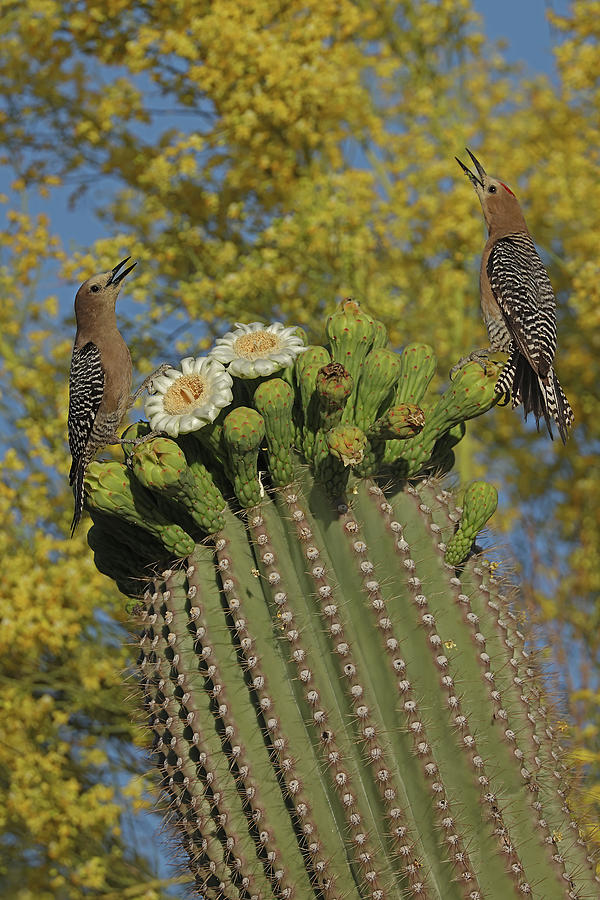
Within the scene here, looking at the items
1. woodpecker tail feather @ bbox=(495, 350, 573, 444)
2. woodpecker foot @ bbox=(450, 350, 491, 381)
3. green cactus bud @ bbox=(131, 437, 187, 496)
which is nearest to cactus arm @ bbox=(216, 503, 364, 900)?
green cactus bud @ bbox=(131, 437, 187, 496)

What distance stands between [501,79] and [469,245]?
13.0ft

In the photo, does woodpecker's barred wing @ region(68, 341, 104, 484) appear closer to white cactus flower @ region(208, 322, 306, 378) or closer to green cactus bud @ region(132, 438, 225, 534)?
white cactus flower @ region(208, 322, 306, 378)

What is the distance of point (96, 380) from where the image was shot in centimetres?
445

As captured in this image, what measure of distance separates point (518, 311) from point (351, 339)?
1.24 meters

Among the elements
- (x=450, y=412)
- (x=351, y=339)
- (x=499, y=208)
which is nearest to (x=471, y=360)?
(x=450, y=412)

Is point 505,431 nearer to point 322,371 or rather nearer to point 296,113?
point 296,113

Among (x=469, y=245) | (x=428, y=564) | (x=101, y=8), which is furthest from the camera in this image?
(x=469, y=245)

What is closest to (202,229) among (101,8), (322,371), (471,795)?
(101,8)

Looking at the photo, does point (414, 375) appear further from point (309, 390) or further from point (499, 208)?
point (499, 208)

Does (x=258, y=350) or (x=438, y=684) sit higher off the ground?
(x=258, y=350)

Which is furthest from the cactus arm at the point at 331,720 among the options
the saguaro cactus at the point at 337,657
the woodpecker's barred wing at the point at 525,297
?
the woodpecker's barred wing at the point at 525,297

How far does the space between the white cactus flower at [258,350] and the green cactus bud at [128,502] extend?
441 mm

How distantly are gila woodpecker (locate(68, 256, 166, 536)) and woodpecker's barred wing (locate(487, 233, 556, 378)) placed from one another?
145 centimetres

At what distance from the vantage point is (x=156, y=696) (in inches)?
123
